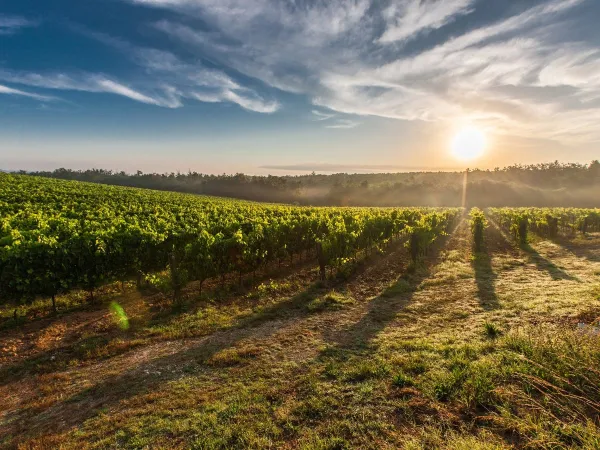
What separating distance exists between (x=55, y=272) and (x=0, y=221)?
749cm

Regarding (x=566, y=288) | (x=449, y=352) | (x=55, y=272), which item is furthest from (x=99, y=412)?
(x=566, y=288)

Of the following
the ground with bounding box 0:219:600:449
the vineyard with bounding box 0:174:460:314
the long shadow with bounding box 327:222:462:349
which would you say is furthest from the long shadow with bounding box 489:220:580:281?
the vineyard with bounding box 0:174:460:314

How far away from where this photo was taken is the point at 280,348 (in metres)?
8.30

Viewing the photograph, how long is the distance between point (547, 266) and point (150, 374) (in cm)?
2003

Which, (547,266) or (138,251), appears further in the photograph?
(547,266)

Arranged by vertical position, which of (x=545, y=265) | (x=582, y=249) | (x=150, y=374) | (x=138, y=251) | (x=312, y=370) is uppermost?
(x=138, y=251)

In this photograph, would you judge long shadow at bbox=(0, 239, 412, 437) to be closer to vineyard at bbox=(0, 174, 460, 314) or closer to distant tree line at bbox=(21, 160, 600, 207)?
vineyard at bbox=(0, 174, 460, 314)

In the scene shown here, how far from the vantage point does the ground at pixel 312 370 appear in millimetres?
5000

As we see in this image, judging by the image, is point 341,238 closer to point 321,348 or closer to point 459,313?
point 459,313

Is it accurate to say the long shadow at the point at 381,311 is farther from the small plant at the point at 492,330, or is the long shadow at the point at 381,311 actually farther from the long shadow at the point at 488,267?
the small plant at the point at 492,330

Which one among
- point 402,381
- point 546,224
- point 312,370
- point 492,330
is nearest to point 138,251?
point 312,370

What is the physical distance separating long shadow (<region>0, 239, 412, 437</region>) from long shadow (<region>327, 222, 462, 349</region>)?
6.68 feet

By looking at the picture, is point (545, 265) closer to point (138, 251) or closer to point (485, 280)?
point (485, 280)

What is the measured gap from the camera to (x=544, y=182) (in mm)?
108000
